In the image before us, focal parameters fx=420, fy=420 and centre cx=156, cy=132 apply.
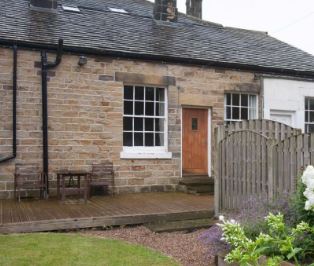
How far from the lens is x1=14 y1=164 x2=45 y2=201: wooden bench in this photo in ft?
31.8

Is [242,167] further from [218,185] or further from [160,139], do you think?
[160,139]

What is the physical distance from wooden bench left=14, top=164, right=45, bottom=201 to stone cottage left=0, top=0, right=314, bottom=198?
171 millimetres

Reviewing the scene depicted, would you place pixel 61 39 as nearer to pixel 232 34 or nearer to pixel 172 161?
pixel 172 161

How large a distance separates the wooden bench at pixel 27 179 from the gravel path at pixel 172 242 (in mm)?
3202

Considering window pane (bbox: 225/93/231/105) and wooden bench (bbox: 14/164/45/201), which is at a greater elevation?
window pane (bbox: 225/93/231/105)

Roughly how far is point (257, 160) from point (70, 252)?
11.0ft

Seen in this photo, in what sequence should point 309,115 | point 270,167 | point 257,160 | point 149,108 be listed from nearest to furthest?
point 270,167 → point 257,160 → point 149,108 → point 309,115

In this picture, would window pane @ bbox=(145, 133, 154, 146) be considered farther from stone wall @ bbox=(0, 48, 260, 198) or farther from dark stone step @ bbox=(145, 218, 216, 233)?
dark stone step @ bbox=(145, 218, 216, 233)

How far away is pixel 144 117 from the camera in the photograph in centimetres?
1162

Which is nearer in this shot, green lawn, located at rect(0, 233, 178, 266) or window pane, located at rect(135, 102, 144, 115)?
green lawn, located at rect(0, 233, 178, 266)

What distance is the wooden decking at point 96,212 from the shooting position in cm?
707

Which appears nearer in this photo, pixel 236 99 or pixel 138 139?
pixel 138 139

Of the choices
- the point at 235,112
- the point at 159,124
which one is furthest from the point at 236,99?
the point at 159,124

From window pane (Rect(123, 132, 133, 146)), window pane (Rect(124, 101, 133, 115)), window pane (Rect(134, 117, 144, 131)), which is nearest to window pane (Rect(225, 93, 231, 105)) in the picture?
window pane (Rect(134, 117, 144, 131))
